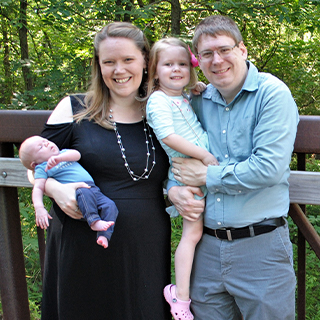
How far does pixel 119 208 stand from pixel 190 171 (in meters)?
0.40

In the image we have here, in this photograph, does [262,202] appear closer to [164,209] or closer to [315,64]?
[164,209]

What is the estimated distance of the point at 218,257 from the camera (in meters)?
1.68

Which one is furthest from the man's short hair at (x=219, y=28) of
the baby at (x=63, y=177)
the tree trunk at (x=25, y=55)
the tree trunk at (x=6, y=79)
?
the tree trunk at (x=6, y=79)

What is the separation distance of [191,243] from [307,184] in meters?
0.63

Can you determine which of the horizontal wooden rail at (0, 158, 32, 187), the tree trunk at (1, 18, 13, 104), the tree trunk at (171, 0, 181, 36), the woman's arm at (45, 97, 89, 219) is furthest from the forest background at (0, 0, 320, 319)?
the woman's arm at (45, 97, 89, 219)

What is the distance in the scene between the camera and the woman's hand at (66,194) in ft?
5.49

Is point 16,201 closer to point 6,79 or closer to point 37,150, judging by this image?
point 37,150

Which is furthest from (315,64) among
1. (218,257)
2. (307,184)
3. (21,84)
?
(21,84)

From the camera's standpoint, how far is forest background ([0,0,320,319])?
Result: 402 centimetres

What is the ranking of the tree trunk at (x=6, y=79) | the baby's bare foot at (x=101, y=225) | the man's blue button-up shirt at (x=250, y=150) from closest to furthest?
the man's blue button-up shirt at (x=250, y=150) < the baby's bare foot at (x=101, y=225) < the tree trunk at (x=6, y=79)

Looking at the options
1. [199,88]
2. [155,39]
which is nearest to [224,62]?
[199,88]

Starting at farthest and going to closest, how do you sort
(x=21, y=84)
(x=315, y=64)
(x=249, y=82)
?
(x=21, y=84), (x=315, y=64), (x=249, y=82)

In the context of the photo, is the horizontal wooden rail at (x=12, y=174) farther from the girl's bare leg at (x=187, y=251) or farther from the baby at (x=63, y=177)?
the girl's bare leg at (x=187, y=251)

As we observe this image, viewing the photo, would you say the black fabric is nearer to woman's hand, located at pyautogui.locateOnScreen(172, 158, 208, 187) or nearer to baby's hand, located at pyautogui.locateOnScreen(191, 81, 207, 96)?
woman's hand, located at pyautogui.locateOnScreen(172, 158, 208, 187)
